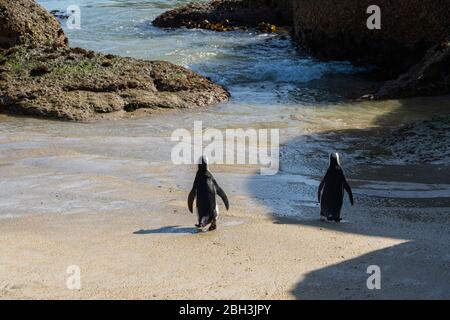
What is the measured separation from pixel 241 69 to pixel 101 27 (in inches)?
297

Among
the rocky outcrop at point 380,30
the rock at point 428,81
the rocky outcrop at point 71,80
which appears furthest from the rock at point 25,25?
the rock at point 428,81

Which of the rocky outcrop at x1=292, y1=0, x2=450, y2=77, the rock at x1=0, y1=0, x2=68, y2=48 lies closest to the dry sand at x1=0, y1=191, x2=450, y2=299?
the rock at x1=0, y1=0, x2=68, y2=48

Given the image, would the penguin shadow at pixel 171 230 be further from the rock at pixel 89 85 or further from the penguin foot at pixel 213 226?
the rock at pixel 89 85

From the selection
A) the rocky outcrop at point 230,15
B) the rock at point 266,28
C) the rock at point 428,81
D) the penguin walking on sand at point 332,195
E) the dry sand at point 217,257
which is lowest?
the dry sand at point 217,257

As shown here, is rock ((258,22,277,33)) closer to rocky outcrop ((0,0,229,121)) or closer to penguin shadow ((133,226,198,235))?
rocky outcrop ((0,0,229,121))

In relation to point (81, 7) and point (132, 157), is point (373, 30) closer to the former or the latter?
point (132, 157)

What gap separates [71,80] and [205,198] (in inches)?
208

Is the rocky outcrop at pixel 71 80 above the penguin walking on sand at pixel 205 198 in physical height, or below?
above

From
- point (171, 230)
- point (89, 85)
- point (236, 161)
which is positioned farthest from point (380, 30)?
point (171, 230)

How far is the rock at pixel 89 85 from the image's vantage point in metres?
10.2

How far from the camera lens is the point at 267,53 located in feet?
53.0

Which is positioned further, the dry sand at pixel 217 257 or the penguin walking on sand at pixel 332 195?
the penguin walking on sand at pixel 332 195

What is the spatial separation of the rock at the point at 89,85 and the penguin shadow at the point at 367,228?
266 cm

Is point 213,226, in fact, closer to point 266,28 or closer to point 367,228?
point 367,228
